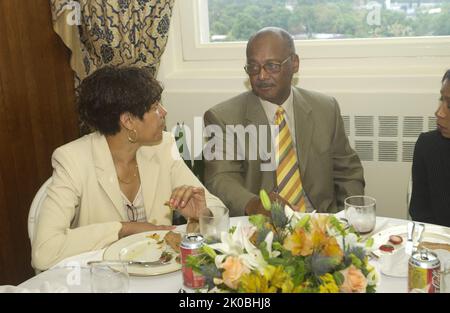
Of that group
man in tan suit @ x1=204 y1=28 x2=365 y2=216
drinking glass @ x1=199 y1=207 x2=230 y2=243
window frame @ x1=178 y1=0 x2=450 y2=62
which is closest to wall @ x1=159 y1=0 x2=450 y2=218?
window frame @ x1=178 y1=0 x2=450 y2=62

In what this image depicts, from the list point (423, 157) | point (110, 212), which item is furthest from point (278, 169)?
point (110, 212)

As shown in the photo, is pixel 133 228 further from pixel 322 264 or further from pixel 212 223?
pixel 322 264

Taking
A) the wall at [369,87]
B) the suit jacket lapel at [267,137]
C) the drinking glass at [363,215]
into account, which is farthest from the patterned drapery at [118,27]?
the drinking glass at [363,215]

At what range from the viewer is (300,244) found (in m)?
1.18

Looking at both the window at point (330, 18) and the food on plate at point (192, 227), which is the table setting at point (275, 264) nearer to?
the food on plate at point (192, 227)

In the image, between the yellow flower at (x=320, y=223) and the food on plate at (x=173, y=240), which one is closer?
the yellow flower at (x=320, y=223)

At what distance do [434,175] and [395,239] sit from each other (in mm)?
729

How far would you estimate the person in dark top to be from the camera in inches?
91.1

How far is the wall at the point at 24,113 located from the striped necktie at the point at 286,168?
1.24m

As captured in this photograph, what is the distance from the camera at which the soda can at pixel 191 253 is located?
1.40 m

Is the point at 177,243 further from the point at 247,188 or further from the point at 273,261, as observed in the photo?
the point at 247,188

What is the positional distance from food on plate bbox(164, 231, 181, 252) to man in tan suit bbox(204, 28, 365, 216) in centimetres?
84

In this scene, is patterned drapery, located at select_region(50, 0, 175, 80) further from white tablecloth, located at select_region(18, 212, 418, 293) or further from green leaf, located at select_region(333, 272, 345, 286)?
green leaf, located at select_region(333, 272, 345, 286)

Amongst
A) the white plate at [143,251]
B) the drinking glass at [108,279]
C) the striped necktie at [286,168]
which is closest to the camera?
the drinking glass at [108,279]
